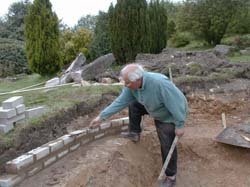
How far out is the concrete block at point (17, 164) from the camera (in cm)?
350

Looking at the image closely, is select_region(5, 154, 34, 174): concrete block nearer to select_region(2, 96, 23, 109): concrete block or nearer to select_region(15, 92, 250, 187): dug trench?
select_region(15, 92, 250, 187): dug trench

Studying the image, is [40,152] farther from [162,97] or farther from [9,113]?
[162,97]

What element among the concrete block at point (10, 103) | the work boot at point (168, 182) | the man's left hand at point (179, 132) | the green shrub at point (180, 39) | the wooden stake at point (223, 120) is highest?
the green shrub at point (180, 39)

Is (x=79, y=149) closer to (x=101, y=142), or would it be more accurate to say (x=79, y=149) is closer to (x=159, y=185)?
(x=101, y=142)

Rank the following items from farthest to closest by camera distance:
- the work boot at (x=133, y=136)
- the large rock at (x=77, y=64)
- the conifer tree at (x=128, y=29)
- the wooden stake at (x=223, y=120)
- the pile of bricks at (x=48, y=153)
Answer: the conifer tree at (x=128, y=29)
the large rock at (x=77, y=64)
the wooden stake at (x=223, y=120)
the work boot at (x=133, y=136)
the pile of bricks at (x=48, y=153)

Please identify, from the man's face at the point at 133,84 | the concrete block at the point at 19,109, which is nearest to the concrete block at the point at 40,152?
the concrete block at the point at 19,109

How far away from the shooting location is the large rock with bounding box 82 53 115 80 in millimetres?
8789

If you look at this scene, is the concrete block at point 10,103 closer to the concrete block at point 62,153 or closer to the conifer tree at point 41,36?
the concrete block at point 62,153

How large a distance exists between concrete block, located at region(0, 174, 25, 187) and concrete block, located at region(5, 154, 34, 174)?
5 cm

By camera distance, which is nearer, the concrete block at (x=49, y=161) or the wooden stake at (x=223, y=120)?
the concrete block at (x=49, y=161)

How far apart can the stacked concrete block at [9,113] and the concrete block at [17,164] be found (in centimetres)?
55

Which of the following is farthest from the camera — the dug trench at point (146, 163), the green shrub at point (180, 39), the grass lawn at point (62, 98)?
the green shrub at point (180, 39)

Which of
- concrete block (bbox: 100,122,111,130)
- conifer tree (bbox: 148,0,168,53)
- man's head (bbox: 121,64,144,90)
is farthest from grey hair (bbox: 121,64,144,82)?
conifer tree (bbox: 148,0,168,53)

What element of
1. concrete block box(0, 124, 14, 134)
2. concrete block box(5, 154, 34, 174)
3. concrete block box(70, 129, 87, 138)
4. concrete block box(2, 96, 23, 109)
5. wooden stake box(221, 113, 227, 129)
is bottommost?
wooden stake box(221, 113, 227, 129)
